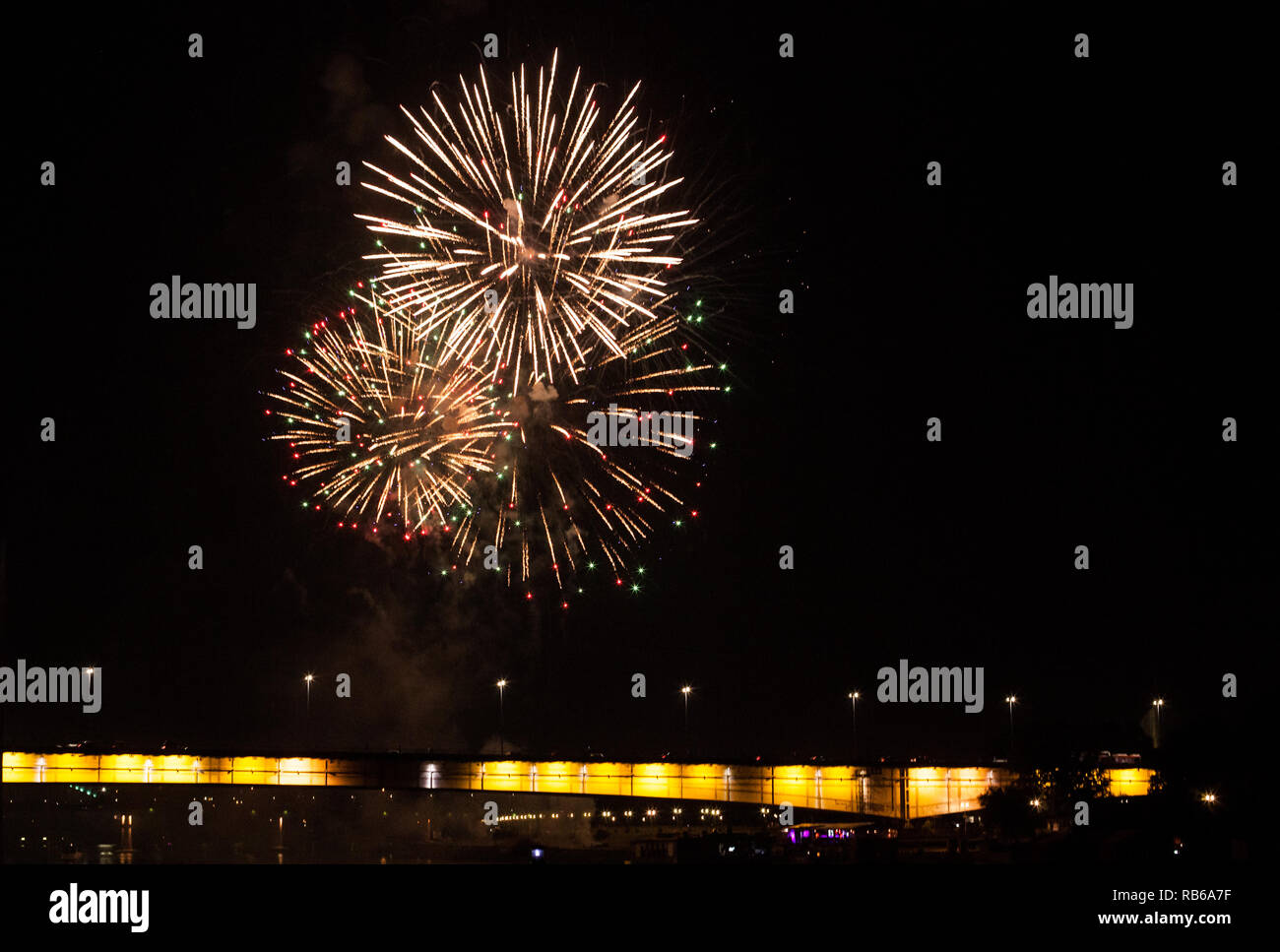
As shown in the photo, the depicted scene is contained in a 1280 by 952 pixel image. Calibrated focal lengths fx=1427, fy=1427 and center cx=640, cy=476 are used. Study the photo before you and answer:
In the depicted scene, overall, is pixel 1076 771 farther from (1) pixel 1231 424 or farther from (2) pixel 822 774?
(1) pixel 1231 424

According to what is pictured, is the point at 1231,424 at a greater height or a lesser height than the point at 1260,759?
greater

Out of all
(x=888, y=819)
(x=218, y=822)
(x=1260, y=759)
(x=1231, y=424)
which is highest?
(x=1231, y=424)
